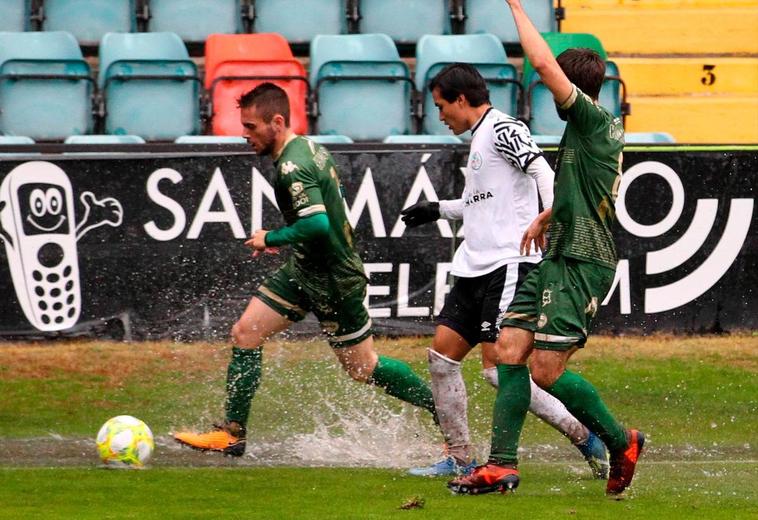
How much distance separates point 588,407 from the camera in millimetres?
6461

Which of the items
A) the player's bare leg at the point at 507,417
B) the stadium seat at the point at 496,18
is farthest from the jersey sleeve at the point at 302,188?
the stadium seat at the point at 496,18

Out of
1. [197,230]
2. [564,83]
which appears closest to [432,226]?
[197,230]

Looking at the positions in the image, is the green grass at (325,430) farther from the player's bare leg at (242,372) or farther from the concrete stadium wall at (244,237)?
the concrete stadium wall at (244,237)

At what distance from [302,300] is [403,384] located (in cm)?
72

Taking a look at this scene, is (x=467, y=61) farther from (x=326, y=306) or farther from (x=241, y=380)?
(x=241, y=380)

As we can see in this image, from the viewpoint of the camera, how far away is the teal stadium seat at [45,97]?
12.9 metres

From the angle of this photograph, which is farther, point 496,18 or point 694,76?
point 694,76

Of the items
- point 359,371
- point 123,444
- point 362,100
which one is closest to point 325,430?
point 359,371

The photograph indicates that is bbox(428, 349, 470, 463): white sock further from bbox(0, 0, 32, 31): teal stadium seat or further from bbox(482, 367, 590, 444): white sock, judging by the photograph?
bbox(0, 0, 32, 31): teal stadium seat

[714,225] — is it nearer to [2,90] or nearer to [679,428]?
[679,428]

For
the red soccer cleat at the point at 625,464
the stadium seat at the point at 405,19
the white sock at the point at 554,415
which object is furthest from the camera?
the stadium seat at the point at 405,19

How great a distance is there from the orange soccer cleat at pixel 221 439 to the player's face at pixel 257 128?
1.54m

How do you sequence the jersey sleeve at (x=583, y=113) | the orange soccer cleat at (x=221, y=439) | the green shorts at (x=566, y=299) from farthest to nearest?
1. the orange soccer cleat at (x=221, y=439)
2. the green shorts at (x=566, y=299)
3. the jersey sleeve at (x=583, y=113)

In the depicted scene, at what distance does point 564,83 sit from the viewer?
6.07 m
